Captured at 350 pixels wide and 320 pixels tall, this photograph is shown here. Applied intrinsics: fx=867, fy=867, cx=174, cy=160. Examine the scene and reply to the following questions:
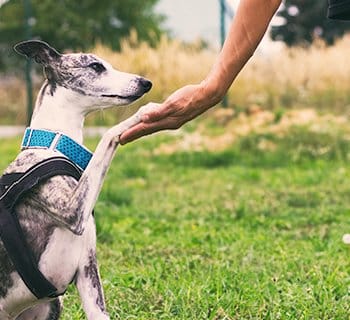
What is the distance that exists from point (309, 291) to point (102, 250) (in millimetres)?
1543

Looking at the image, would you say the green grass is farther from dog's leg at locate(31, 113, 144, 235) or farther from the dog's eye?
the dog's eye

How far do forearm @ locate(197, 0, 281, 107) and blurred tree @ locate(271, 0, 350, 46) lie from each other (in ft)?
82.1

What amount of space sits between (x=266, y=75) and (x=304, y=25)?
49.4 ft

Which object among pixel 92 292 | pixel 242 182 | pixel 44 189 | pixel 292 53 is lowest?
pixel 292 53

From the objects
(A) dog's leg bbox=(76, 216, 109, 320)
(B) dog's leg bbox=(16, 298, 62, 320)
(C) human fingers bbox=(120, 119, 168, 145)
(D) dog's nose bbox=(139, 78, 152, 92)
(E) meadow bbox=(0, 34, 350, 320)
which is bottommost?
(E) meadow bbox=(0, 34, 350, 320)

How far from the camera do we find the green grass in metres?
3.49

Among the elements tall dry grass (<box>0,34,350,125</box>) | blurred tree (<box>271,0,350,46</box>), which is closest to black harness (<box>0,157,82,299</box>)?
tall dry grass (<box>0,34,350,125</box>)

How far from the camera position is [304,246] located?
476 centimetres

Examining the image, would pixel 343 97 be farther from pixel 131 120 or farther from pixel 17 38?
pixel 17 38

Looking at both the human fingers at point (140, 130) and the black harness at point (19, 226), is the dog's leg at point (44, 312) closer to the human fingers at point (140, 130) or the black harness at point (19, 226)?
the black harness at point (19, 226)

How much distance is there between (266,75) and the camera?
1411 cm

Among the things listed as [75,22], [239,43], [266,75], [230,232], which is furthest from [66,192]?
[75,22]

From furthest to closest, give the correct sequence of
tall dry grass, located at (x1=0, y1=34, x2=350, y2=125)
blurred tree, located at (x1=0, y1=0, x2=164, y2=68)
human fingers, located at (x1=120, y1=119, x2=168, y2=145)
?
blurred tree, located at (x1=0, y1=0, x2=164, y2=68)
tall dry grass, located at (x1=0, y1=34, x2=350, y2=125)
human fingers, located at (x1=120, y1=119, x2=168, y2=145)

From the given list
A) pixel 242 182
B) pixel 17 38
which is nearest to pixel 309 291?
pixel 242 182
